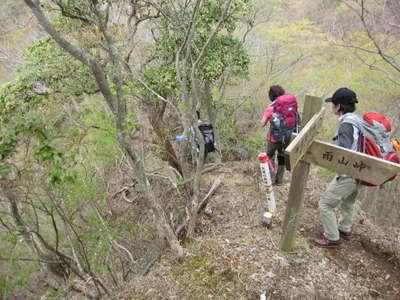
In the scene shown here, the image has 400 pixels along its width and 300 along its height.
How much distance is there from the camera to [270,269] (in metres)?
2.94

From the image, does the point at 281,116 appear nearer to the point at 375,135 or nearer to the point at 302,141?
the point at 375,135

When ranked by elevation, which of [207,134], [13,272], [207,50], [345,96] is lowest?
[13,272]

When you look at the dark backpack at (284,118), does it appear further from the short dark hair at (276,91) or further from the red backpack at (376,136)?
the red backpack at (376,136)

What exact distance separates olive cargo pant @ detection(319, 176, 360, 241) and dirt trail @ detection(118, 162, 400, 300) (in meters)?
0.26

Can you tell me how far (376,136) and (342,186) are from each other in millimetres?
640

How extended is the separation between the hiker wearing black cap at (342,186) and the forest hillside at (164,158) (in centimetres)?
19

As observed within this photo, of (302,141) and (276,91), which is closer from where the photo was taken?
(302,141)

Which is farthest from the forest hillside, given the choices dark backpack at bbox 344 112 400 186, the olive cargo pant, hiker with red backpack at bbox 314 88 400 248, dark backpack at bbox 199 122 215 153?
dark backpack at bbox 344 112 400 186

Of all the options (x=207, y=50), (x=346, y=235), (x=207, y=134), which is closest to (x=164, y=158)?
(x=207, y=134)

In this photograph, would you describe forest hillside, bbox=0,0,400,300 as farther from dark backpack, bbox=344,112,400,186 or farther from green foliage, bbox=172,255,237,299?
dark backpack, bbox=344,112,400,186

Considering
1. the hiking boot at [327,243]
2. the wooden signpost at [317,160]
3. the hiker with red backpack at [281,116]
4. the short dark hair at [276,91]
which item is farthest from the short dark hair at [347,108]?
the hiking boot at [327,243]

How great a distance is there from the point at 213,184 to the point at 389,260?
3062 millimetres

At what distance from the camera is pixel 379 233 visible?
3822mm

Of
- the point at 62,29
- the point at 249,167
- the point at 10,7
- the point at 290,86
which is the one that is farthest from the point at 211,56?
the point at 10,7
